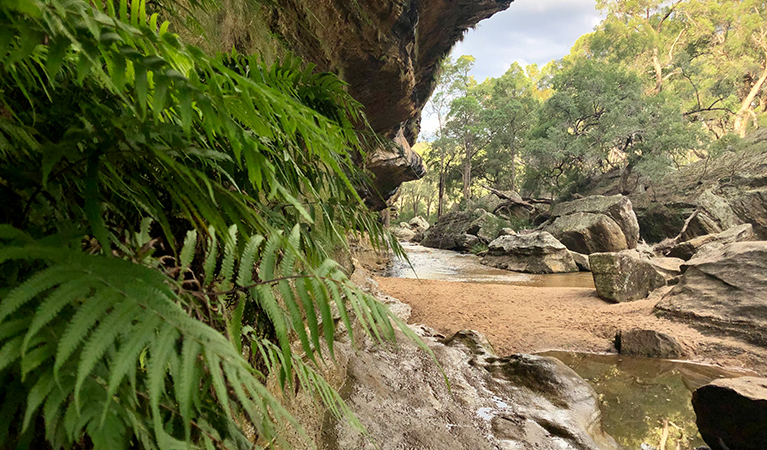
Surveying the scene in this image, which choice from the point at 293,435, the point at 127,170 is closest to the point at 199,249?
the point at 127,170

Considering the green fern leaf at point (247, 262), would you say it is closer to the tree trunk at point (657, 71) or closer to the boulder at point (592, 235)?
the boulder at point (592, 235)

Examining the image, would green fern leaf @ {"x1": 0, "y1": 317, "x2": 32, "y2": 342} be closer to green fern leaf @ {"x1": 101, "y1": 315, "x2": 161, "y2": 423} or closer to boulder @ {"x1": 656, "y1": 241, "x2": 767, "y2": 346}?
green fern leaf @ {"x1": 101, "y1": 315, "x2": 161, "y2": 423}

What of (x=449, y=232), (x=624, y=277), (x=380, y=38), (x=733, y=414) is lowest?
(x=733, y=414)

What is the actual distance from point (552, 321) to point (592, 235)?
8813 millimetres

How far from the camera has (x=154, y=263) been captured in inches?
27.5

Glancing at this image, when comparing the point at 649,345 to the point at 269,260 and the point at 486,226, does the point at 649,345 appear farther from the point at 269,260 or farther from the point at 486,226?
the point at 486,226

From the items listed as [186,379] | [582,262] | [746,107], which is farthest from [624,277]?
[746,107]

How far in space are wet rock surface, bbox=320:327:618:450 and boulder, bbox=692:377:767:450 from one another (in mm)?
622

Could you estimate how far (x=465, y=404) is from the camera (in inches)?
98.9

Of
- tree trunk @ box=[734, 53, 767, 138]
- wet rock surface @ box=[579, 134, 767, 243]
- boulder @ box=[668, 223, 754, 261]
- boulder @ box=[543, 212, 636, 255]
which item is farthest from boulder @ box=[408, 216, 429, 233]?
boulder @ box=[668, 223, 754, 261]

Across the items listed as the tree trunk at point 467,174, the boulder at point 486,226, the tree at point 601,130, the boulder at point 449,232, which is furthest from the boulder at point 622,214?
the tree trunk at point 467,174

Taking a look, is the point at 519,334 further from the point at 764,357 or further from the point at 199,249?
the point at 199,249

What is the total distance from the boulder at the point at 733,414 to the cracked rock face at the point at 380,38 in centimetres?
278

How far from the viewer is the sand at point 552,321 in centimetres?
396
